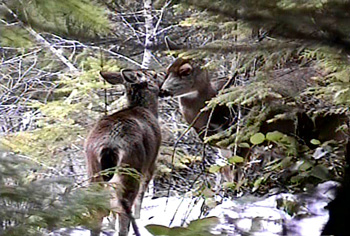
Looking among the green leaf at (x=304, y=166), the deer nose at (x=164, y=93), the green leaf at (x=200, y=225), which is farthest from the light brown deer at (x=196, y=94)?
the green leaf at (x=200, y=225)

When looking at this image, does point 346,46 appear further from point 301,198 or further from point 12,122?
point 12,122

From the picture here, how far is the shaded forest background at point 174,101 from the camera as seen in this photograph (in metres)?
0.90

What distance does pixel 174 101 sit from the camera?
526cm

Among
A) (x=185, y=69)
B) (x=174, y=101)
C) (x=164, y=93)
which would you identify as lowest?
(x=174, y=101)

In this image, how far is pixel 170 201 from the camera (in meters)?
3.21

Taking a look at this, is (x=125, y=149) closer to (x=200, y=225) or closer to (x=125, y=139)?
(x=125, y=139)

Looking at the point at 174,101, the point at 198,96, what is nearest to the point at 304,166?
the point at 198,96

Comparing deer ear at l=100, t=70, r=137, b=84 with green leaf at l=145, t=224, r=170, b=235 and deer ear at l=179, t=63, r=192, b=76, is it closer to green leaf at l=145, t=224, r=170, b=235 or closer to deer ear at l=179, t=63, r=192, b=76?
deer ear at l=179, t=63, r=192, b=76

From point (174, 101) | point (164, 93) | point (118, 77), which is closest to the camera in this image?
point (118, 77)

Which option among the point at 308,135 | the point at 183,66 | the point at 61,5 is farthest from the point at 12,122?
the point at 61,5

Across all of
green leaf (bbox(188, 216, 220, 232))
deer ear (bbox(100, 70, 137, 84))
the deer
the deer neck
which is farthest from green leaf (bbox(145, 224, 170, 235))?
the deer neck

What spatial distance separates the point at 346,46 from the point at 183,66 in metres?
2.54

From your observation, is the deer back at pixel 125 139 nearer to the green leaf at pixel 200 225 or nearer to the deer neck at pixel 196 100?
the deer neck at pixel 196 100

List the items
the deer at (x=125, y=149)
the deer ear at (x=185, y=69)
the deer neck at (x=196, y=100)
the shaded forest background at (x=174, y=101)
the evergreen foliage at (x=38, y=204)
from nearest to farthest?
the shaded forest background at (x=174, y=101), the evergreen foliage at (x=38, y=204), the deer at (x=125, y=149), the deer ear at (x=185, y=69), the deer neck at (x=196, y=100)
